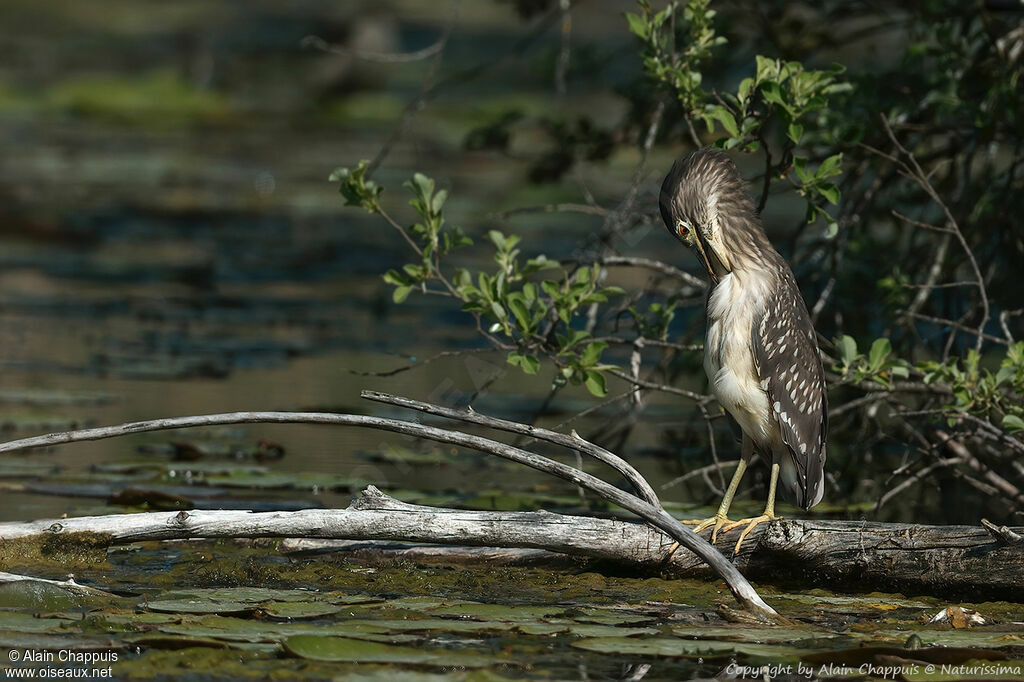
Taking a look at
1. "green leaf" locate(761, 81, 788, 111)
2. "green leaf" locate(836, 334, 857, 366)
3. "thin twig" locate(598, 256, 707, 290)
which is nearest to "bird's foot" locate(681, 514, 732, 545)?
"green leaf" locate(836, 334, 857, 366)

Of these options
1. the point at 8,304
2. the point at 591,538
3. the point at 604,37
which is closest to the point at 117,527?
the point at 591,538

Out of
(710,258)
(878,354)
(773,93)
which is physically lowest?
(878,354)

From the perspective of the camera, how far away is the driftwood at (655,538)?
405 centimetres

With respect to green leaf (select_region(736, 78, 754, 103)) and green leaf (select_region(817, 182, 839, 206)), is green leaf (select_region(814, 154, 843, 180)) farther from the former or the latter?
green leaf (select_region(736, 78, 754, 103))

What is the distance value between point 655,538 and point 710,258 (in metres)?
0.92

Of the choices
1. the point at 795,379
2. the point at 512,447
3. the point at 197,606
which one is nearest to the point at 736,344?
the point at 795,379

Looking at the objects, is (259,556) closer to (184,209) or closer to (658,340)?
(658,340)

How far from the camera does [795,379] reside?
4617 mm

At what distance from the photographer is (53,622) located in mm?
3561

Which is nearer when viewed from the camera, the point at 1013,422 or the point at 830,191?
the point at 1013,422

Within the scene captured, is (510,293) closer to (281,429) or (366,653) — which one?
(366,653)

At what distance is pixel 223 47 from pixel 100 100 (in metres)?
9.65

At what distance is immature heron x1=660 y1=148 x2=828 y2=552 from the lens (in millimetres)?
4441

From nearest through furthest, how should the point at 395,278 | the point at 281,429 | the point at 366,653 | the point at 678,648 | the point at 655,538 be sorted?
the point at 366,653, the point at 678,648, the point at 655,538, the point at 395,278, the point at 281,429
